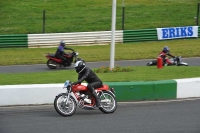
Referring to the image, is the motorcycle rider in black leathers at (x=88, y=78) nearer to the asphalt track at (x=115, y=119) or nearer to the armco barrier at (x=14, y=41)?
the asphalt track at (x=115, y=119)

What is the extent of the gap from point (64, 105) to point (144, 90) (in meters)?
2.93

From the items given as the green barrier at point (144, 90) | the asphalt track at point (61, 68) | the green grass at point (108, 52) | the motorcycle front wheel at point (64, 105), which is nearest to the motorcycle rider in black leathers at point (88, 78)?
the motorcycle front wheel at point (64, 105)

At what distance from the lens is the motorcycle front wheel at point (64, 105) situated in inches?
493

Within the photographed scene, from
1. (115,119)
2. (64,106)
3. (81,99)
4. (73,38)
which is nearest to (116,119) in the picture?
(115,119)

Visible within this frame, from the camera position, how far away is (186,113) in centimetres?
1284

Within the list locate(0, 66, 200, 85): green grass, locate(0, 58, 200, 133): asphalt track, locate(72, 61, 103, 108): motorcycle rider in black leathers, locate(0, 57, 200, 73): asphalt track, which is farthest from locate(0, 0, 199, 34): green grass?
locate(72, 61, 103, 108): motorcycle rider in black leathers

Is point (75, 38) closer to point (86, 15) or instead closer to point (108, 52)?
point (108, 52)

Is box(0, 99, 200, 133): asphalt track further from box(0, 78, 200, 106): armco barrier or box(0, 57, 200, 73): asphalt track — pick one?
box(0, 57, 200, 73): asphalt track

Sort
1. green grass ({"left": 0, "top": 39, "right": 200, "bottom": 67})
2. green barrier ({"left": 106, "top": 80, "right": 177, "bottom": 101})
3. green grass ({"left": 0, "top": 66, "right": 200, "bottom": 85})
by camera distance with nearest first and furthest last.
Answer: green barrier ({"left": 106, "top": 80, "right": 177, "bottom": 101}) < green grass ({"left": 0, "top": 66, "right": 200, "bottom": 85}) < green grass ({"left": 0, "top": 39, "right": 200, "bottom": 67})

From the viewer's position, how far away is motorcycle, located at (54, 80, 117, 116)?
41.2ft

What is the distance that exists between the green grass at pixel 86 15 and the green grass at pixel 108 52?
409 cm

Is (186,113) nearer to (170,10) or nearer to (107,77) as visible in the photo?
(107,77)

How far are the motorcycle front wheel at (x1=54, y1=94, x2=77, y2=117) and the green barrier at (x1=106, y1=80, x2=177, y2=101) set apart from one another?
210 centimetres

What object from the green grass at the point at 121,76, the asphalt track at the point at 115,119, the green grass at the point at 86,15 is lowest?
the asphalt track at the point at 115,119
